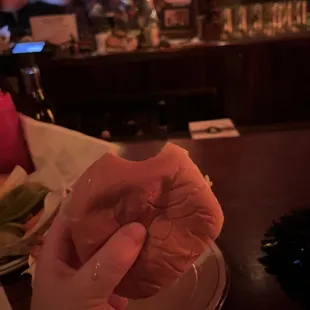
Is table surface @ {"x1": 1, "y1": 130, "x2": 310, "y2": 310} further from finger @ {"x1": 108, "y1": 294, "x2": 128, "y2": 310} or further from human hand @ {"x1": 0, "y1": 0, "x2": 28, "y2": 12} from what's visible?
human hand @ {"x1": 0, "y1": 0, "x2": 28, "y2": 12}

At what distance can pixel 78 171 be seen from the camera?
0.77 m

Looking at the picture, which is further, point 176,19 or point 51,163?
point 176,19

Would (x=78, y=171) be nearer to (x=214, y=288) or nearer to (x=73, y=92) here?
(x=214, y=288)

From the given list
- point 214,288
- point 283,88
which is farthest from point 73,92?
point 214,288

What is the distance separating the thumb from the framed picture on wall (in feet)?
6.59

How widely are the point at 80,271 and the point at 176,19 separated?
2.04 metres

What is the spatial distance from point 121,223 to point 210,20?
188 centimetres

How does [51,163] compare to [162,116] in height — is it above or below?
above

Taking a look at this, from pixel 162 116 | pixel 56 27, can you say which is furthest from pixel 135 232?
pixel 56 27

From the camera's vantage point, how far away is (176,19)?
91.4 inches

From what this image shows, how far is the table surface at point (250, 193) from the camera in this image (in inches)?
23.5

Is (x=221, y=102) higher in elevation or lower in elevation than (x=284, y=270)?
lower

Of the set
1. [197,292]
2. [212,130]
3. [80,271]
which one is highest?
[80,271]

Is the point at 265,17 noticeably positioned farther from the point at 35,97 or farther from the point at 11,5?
the point at 35,97
